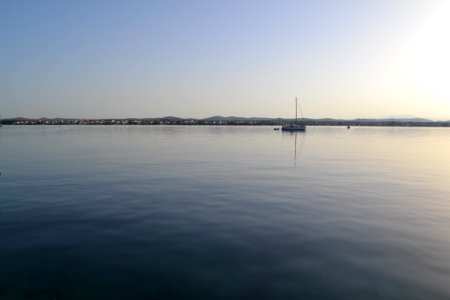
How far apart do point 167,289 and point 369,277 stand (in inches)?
225

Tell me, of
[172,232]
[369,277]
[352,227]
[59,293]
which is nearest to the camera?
[59,293]

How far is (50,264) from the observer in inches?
420

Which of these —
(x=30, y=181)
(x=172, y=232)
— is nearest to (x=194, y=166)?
(x=30, y=181)

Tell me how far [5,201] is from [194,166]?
18041mm

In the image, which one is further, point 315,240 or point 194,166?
point 194,166

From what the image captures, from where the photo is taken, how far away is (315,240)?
13188mm

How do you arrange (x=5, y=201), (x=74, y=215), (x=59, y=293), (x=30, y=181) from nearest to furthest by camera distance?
(x=59, y=293)
(x=74, y=215)
(x=5, y=201)
(x=30, y=181)

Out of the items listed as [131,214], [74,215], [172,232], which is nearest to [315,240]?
[172,232]

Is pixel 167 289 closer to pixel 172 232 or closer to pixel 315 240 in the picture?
pixel 172 232

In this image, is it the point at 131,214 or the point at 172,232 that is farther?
the point at 131,214

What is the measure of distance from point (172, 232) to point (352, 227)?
7.54 metres

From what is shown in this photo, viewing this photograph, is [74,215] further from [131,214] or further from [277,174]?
[277,174]

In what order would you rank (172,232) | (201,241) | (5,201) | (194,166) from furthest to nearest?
1. (194,166)
2. (5,201)
3. (172,232)
4. (201,241)

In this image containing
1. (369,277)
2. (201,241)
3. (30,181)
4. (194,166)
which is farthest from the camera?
(194,166)
